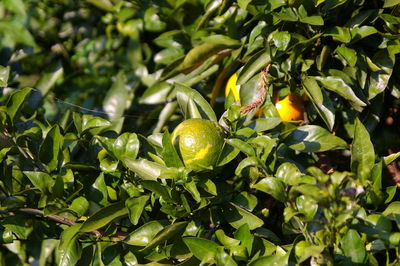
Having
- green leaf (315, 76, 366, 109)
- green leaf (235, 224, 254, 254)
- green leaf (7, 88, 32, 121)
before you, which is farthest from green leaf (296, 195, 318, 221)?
green leaf (7, 88, 32, 121)

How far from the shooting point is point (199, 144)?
115 centimetres

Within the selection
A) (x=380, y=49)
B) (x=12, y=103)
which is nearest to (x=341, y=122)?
(x=380, y=49)

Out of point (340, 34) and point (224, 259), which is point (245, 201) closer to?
point (224, 259)

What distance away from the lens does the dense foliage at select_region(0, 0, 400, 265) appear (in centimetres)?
103

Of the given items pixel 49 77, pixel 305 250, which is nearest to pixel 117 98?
pixel 49 77

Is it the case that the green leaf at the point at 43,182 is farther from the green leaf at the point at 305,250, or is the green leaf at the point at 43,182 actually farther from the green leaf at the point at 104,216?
the green leaf at the point at 305,250

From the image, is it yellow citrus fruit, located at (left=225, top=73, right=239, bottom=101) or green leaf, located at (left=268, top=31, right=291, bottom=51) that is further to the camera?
yellow citrus fruit, located at (left=225, top=73, right=239, bottom=101)

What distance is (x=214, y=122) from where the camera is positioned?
1.23 m

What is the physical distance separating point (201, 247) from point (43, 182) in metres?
0.40

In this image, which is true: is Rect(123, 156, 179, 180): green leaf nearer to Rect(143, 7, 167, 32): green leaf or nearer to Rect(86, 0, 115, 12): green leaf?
Rect(143, 7, 167, 32): green leaf

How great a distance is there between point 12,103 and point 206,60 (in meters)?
0.53

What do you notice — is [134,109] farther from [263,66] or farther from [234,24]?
[263,66]

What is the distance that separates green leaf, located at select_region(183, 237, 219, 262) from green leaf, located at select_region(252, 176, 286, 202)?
0.15 m

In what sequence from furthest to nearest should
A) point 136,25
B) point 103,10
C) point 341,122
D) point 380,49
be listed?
1. point 103,10
2. point 136,25
3. point 341,122
4. point 380,49
